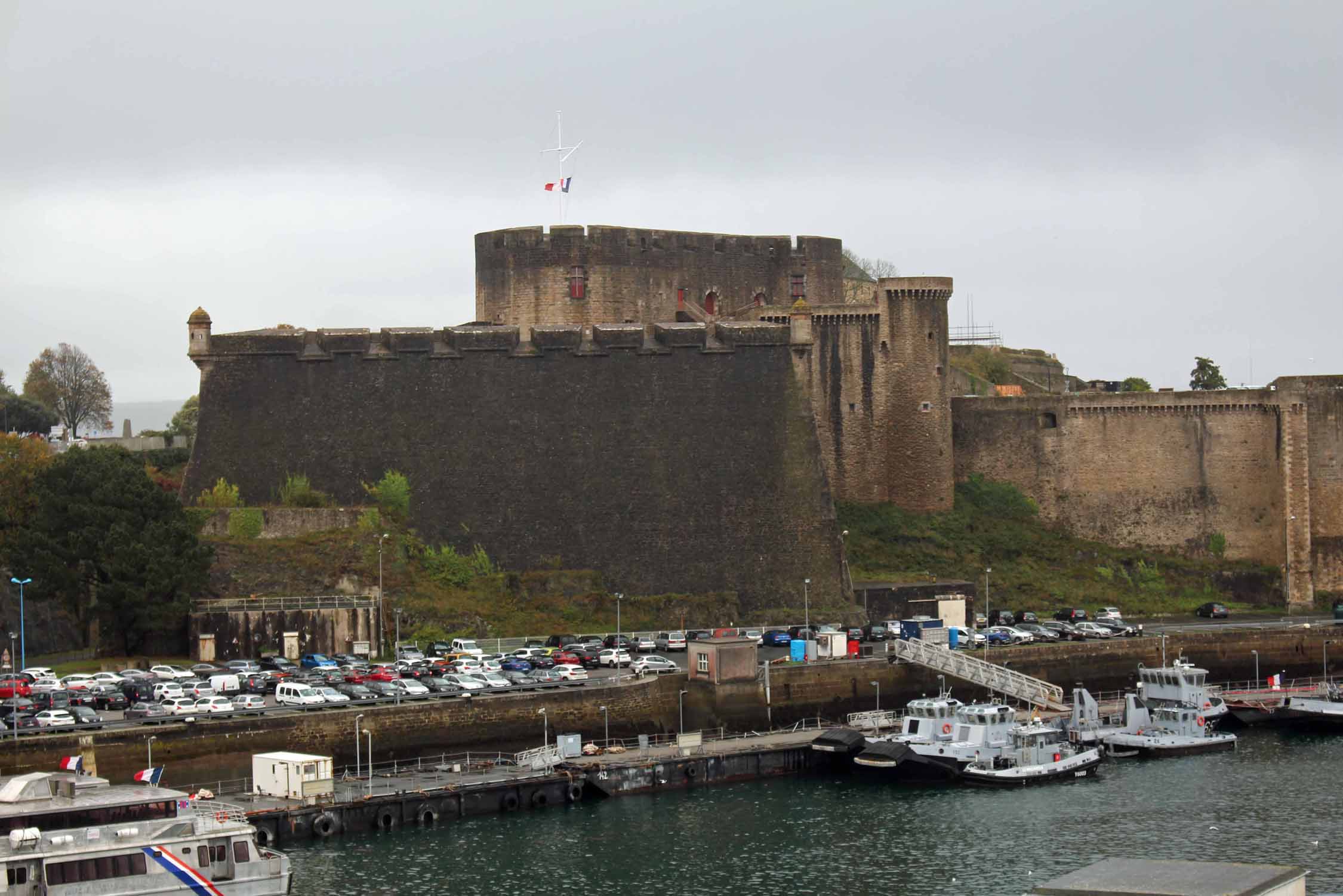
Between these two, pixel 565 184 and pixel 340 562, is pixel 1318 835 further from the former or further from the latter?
pixel 565 184

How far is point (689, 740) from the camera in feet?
170

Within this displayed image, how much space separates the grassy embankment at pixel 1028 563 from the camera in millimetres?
69375

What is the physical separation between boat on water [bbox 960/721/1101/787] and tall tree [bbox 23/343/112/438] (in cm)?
6322

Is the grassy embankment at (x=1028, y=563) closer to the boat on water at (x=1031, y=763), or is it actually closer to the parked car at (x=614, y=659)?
the parked car at (x=614, y=659)

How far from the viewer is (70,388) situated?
341 ft

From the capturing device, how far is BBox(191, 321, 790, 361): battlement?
2598 inches

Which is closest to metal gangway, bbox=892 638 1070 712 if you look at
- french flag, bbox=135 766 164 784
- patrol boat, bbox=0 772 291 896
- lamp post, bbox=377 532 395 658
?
lamp post, bbox=377 532 395 658

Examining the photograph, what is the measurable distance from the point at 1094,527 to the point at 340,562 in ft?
95.5

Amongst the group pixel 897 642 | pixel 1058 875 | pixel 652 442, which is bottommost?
pixel 1058 875

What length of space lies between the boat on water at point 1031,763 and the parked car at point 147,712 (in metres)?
19.5

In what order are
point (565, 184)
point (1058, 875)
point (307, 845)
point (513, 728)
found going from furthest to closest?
1. point (565, 184)
2. point (513, 728)
3. point (307, 845)
4. point (1058, 875)

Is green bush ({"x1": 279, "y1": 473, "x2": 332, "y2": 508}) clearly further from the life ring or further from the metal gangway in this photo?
the life ring

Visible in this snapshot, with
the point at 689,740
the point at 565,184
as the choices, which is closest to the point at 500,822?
the point at 689,740

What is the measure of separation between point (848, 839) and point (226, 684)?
53.0 ft
